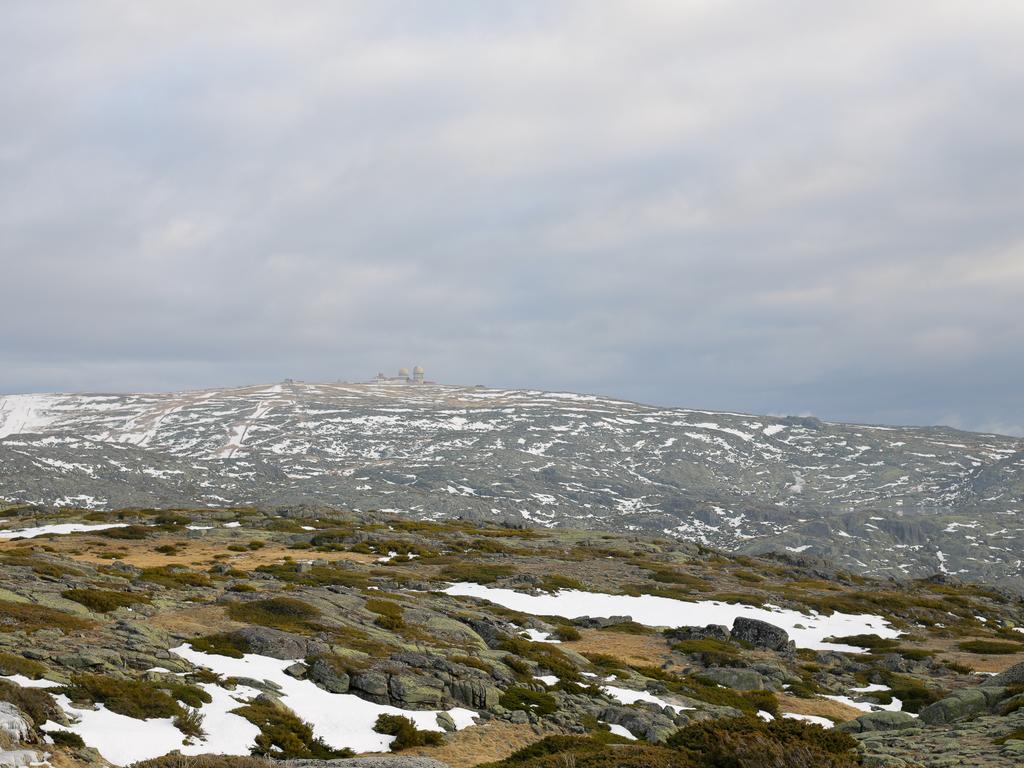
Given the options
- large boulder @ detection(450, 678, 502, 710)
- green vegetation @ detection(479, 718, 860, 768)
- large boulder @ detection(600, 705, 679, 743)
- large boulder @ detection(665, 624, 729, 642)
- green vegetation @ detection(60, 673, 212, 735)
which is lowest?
large boulder @ detection(665, 624, 729, 642)

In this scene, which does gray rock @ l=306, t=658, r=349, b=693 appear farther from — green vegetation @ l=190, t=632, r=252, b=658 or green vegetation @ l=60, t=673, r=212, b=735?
green vegetation @ l=60, t=673, r=212, b=735

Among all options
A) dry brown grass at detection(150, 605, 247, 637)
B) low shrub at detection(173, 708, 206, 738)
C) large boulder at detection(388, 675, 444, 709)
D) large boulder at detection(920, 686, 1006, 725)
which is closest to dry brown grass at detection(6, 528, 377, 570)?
dry brown grass at detection(150, 605, 247, 637)

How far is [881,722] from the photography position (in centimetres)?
3172

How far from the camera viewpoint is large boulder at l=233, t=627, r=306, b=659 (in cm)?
2817

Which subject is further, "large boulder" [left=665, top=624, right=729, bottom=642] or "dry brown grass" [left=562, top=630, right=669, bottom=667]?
"large boulder" [left=665, top=624, right=729, bottom=642]

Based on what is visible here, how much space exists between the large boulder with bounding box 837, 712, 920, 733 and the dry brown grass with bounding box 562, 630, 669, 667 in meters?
13.1

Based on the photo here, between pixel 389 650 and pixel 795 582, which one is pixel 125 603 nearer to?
pixel 389 650

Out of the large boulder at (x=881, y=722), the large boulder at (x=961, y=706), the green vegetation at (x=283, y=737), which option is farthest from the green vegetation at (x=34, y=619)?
the large boulder at (x=961, y=706)

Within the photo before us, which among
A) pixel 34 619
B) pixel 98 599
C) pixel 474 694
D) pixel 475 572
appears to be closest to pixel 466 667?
pixel 474 694

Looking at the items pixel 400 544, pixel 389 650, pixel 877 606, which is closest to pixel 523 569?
pixel 400 544

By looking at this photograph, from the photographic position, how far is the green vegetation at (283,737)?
2098 centimetres

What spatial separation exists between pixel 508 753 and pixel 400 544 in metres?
61.6

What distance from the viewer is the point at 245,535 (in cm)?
8650

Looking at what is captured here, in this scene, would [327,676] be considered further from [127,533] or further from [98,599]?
[127,533]
